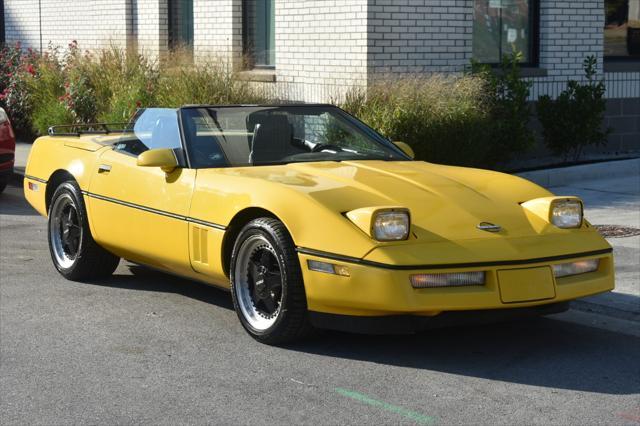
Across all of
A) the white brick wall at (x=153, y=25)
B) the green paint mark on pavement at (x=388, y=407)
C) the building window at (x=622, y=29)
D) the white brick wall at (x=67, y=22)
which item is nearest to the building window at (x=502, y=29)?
the building window at (x=622, y=29)

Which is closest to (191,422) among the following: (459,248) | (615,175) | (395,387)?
(395,387)

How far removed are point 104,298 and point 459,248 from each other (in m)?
2.88

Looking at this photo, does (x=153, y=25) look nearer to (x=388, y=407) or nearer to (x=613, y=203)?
(x=613, y=203)

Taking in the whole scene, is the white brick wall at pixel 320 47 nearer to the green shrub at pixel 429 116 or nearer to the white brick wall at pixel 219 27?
the green shrub at pixel 429 116

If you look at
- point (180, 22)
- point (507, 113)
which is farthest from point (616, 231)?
point (180, 22)

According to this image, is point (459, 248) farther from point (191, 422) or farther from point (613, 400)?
point (191, 422)

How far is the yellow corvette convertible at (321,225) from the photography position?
5879mm

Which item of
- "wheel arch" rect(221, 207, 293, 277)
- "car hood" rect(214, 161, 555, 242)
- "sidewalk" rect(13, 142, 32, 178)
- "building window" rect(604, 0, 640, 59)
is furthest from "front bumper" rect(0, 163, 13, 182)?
"building window" rect(604, 0, 640, 59)

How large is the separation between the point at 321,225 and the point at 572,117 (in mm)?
9137

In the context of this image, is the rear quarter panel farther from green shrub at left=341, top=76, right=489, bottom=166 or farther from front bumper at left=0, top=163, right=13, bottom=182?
green shrub at left=341, top=76, right=489, bottom=166

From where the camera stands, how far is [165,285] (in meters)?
8.20

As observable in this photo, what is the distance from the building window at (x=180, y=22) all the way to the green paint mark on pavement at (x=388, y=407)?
14.0m

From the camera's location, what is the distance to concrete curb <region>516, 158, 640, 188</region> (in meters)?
13.4

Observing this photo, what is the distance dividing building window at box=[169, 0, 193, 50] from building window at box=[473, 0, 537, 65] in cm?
554
